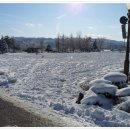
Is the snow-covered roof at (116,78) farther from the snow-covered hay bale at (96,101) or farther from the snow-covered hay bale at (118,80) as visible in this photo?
the snow-covered hay bale at (96,101)

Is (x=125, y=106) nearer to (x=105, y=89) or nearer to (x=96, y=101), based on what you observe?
A: (x=96, y=101)

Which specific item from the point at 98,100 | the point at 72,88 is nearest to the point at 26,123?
the point at 98,100

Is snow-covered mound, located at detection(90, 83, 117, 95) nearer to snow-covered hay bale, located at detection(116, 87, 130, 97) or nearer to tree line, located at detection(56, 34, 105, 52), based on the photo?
snow-covered hay bale, located at detection(116, 87, 130, 97)

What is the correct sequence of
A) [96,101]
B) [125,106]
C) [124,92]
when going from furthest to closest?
[124,92]
[96,101]
[125,106]

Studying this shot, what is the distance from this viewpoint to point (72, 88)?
13.2m

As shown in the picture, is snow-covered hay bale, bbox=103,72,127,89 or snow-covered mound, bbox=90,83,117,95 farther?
snow-covered hay bale, bbox=103,72,127,89

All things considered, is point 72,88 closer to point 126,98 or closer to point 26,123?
point 126,98

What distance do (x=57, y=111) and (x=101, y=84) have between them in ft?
6.48

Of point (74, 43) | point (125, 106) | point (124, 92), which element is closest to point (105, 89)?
point (124, 92)

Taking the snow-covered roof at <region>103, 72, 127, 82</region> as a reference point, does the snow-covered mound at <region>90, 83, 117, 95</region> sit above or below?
below

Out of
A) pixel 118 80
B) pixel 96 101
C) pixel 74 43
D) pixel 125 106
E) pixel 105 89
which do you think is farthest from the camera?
pixel 74 43

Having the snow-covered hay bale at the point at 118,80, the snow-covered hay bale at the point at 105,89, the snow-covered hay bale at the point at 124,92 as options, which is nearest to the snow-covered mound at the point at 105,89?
the snow-covered hay bale at the point at 105,89

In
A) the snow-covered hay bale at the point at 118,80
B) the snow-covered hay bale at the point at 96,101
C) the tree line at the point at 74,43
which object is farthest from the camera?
the tree line at the point at 74,43

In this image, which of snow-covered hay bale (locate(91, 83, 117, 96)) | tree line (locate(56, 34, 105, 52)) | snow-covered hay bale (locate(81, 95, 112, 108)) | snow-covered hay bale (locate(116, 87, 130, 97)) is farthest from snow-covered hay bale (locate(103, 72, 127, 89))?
tree line (locate(56, 34, 105, 52))
